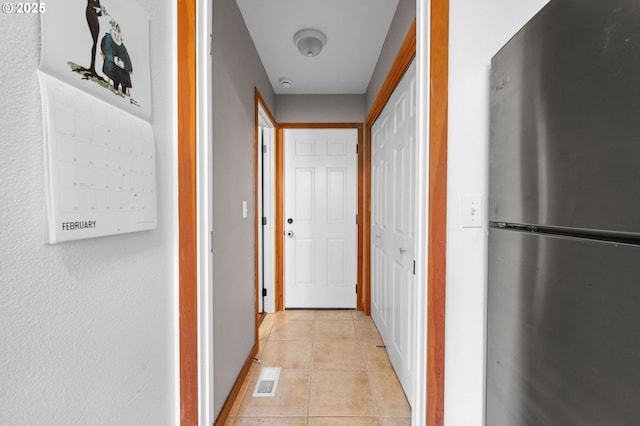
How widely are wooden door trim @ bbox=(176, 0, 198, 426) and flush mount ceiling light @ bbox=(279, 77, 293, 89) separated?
74.6 inches

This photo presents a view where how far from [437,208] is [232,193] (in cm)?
125

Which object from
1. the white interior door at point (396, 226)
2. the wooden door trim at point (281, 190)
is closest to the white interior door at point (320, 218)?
the wooden door trim at point (281, 190)

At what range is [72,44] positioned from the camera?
611 mm

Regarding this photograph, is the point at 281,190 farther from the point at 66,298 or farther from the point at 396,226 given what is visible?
the point at 66,298

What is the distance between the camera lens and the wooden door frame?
0.99m

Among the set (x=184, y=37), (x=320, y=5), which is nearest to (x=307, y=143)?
(x=320, y=5)

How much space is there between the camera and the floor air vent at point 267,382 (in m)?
1.79

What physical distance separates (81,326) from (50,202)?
0.97ft

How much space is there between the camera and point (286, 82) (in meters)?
2.86

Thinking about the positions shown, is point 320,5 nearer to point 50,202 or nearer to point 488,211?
point 488,211

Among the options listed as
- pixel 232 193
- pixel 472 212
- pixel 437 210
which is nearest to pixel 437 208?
pixel 437 210

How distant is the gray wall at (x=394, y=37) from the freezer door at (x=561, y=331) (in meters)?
1.33

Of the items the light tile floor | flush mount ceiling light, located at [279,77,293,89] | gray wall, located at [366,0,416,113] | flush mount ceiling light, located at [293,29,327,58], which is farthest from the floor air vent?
flush mount ceiling light, located at [279,77,293,89]

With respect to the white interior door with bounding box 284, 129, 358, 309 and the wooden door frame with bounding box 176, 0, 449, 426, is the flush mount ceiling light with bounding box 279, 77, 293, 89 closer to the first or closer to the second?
the white interior door with bounding box 284, 129, 358, 309
